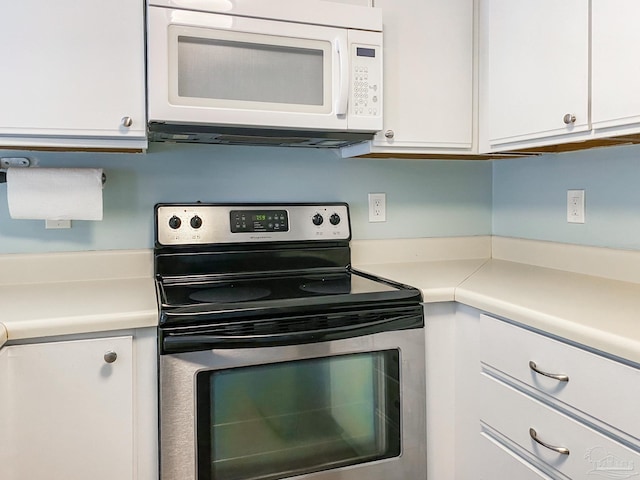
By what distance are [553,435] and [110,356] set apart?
1.08 metres

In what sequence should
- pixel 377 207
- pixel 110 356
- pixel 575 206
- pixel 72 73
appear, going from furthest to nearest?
pixel 377 207
pixel 575 206
pixel 72 73
pixel 110 356

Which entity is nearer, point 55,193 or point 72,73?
point 72,73

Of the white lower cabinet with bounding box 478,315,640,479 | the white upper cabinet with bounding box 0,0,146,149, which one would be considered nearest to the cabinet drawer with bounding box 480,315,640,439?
the white lower cabinet with bounding box 478,315,640,479

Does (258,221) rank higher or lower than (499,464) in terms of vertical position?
higher

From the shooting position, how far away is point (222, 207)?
1.81 meters

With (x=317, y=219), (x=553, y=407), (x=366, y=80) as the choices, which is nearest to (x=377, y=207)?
(x=317, y=219)

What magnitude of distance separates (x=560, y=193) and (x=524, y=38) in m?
0.60

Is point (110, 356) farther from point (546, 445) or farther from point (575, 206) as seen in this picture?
point (575, 206)

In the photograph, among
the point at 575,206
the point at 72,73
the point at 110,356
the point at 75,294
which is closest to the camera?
the point at 110,356

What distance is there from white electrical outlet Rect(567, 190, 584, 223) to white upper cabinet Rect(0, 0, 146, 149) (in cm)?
147

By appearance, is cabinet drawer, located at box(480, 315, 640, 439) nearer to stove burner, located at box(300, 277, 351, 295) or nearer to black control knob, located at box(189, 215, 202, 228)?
stove burner, located at box(300, 277, 351, 295)

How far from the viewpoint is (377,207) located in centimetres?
210

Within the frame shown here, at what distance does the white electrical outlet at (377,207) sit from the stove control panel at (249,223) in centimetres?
15

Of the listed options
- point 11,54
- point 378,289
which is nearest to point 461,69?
point 378,289
